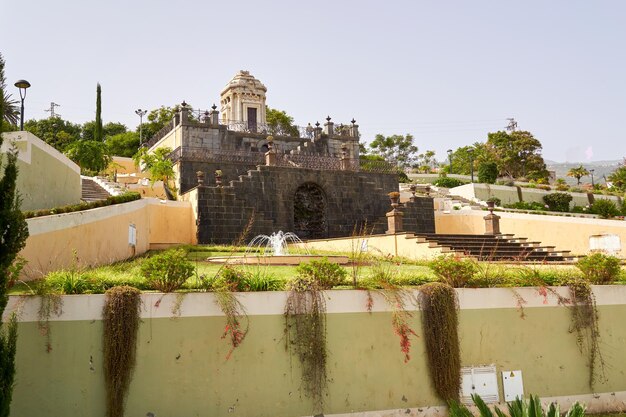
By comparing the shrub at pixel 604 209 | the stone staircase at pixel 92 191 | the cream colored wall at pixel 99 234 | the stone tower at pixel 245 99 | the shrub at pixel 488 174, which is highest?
the stone tower at pixel 245 99

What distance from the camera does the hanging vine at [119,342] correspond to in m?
7.44

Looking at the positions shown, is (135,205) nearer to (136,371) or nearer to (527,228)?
(136,371)

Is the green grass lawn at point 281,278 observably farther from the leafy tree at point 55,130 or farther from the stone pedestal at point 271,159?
the leafy tree at point 55,130

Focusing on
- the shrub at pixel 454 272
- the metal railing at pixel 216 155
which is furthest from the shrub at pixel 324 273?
the metal railing at pixel 216 155

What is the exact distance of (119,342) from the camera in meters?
7.54

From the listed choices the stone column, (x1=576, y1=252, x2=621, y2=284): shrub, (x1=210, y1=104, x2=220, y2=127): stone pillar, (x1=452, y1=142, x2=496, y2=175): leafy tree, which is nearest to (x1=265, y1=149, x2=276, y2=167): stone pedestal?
(x1=210, y1=104, x2=220, y2=127): stone pillar

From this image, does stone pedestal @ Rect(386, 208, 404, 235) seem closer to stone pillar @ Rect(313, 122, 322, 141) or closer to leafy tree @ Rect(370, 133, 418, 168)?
stone pillar @ Rect(313, 122, 322, 141)

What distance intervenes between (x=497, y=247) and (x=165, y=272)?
1389cm

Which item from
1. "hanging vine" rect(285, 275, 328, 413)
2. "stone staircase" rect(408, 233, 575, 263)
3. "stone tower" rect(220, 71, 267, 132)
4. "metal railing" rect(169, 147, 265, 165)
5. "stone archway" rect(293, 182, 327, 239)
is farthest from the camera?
"stone tower" rect(220, 71, 267, 132)

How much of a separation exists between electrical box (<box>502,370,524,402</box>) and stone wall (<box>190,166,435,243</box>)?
13934 mm

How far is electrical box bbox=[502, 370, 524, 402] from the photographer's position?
30.0ft

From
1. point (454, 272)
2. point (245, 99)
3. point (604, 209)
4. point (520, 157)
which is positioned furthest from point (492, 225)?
point (520, 157)

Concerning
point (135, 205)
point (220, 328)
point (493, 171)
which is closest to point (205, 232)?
point (135, 205)

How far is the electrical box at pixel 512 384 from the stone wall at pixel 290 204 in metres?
13.9
